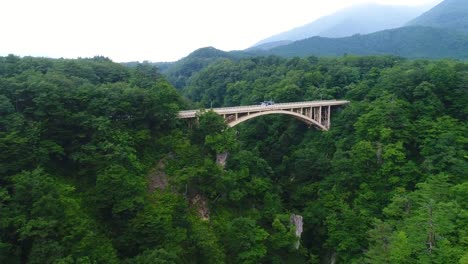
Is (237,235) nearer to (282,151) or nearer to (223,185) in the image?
(223,185)

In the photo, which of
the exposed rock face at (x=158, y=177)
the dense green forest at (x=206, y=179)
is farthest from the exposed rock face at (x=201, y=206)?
the exposed rock face at (x=158, y=177)

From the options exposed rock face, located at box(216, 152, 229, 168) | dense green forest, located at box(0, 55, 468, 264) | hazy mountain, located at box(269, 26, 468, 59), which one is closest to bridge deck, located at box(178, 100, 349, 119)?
dense green forest, located at box(0, 55, 468, 264)

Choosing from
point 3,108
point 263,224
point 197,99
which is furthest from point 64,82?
point 197,99

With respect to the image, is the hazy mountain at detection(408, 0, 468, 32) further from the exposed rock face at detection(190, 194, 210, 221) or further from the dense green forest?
the exposed rock face at detection(190, 194, 210, 221)

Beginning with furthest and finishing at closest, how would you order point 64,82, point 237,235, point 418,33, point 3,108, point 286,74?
point 418,33
point 286,74
point 64,82
point 237,235
point 3,108

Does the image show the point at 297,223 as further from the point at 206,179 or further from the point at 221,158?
the point at 206,179
